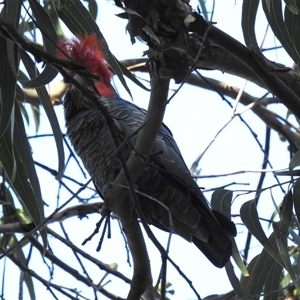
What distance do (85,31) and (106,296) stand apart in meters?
1.04

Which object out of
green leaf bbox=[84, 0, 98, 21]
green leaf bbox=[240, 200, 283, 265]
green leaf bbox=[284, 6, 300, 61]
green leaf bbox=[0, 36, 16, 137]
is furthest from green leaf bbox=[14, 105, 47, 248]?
green leaf bbox=[84, 0, 98, 21]

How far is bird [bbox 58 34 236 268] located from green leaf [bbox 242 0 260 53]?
53cm

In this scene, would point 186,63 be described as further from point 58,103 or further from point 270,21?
point 58,103

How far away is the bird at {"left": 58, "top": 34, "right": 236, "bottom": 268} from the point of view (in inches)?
81.4

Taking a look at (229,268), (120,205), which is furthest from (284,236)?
(120,205)

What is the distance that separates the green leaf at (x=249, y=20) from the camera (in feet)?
5.45

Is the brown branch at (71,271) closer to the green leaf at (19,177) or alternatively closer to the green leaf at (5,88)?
the green leaf at (19,177)

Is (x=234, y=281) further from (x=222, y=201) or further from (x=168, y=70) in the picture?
(x=168, y=70)

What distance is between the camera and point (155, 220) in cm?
223

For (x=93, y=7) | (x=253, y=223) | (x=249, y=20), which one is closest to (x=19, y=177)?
(x=253, y=223)

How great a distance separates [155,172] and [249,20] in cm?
67

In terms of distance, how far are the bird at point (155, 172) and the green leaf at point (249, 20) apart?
1.73 feet

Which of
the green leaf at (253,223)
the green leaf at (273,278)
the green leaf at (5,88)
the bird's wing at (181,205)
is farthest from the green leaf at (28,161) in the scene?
the green leaf at (273,278)

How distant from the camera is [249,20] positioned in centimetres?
169
